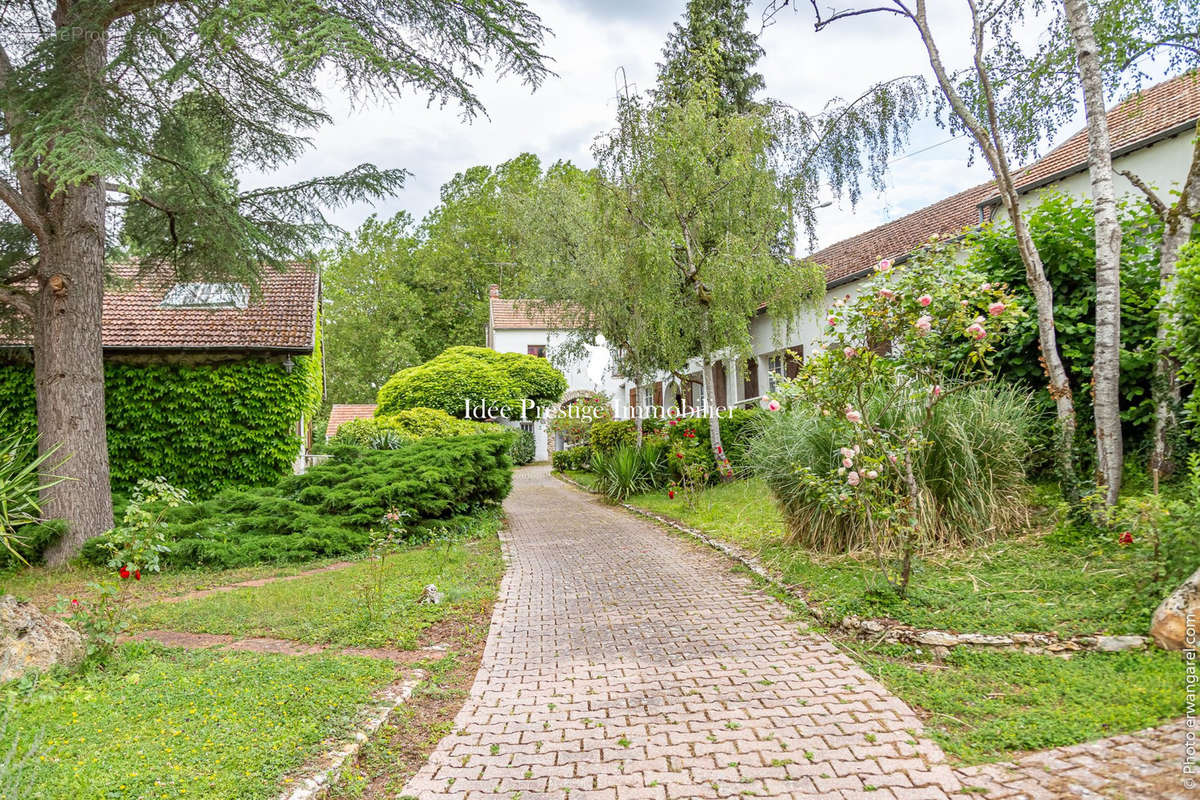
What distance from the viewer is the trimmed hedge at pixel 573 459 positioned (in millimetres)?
23325

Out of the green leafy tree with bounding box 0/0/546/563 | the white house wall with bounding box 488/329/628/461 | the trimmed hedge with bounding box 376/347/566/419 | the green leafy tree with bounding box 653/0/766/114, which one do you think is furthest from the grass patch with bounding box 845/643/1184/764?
the trimmed hedge with bounding box 376/347/566/419

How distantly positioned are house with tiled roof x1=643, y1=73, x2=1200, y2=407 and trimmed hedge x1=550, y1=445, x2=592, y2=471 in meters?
4.89

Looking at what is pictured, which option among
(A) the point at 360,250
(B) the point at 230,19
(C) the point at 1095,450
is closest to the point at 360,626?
→ (B) the point at 230,19

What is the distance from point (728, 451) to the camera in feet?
49.7

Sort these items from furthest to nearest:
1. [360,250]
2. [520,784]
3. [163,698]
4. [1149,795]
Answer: [360,250] → [163,698] → [520,784] → [1149,795]

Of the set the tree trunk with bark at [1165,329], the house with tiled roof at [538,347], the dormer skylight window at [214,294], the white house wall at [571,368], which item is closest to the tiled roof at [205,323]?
the dormer skylight window at [214,294]

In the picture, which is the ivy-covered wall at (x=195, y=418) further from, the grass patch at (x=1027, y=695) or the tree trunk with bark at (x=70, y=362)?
the grass patch at (x=1027, y=695)

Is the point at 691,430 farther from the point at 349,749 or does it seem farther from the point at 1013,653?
the point at 349,749

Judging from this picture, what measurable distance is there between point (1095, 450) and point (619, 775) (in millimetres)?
5950

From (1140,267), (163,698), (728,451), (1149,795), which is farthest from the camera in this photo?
(728,451)

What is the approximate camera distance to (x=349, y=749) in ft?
11.3

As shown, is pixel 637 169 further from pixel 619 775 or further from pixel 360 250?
pixel 360 250

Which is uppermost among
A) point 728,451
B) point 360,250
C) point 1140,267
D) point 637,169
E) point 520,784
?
point 360,250

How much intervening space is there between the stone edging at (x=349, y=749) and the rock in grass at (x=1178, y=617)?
4481 millimetres
